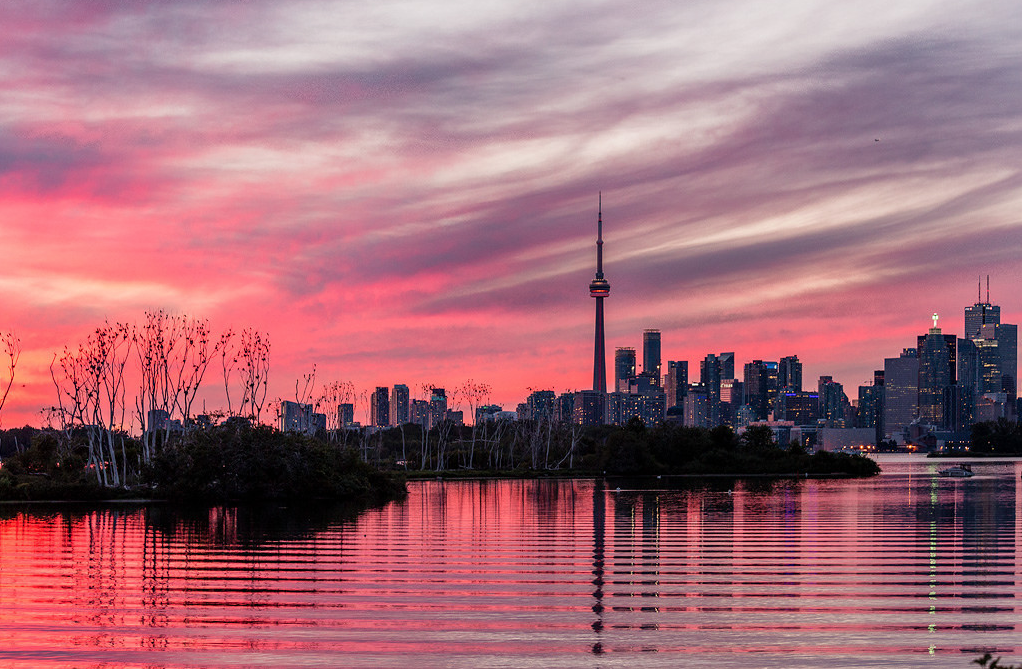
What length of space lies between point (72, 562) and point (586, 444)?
127778 millimetres

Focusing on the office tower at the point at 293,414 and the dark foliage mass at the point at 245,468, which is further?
the office tower at the point at 293,414

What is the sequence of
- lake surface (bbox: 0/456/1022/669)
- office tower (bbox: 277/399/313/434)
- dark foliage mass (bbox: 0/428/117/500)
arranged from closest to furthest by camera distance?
1. lake surface (bbox: 0/456/1022/669)
2. dark foliage mass (bbox: 0/428/117/500)
3. office tower (bbox: 277/399/313/434)

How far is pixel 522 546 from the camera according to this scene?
43281mm

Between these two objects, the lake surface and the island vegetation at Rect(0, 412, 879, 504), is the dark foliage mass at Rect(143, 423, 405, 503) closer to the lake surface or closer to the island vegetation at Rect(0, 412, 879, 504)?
the island vegetation at Rect(0, 412, 879, 504)

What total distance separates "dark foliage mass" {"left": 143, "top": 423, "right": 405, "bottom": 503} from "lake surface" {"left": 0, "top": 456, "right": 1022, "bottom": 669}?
12.2 metres

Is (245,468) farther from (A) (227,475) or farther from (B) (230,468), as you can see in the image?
(A) (227,475)

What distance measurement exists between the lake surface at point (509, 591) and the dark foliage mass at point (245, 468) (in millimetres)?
12226

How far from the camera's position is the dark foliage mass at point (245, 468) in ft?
238

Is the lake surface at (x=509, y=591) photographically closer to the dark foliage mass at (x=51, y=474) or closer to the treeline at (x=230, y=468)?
the treeline at (x=230, y=468)

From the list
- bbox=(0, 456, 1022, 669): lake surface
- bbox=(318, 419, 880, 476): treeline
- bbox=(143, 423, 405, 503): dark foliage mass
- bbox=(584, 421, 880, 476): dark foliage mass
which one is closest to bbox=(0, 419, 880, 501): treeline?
bbox=(143, 423, 405, 503): dark foliage mass

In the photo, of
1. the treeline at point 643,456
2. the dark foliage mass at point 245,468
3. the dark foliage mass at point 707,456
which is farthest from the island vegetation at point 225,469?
the treeline at point 643,456

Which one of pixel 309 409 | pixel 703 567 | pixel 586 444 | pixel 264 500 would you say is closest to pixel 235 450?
pixel 264 500

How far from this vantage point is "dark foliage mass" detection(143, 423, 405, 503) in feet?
238

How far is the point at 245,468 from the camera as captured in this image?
7306 centimetres
